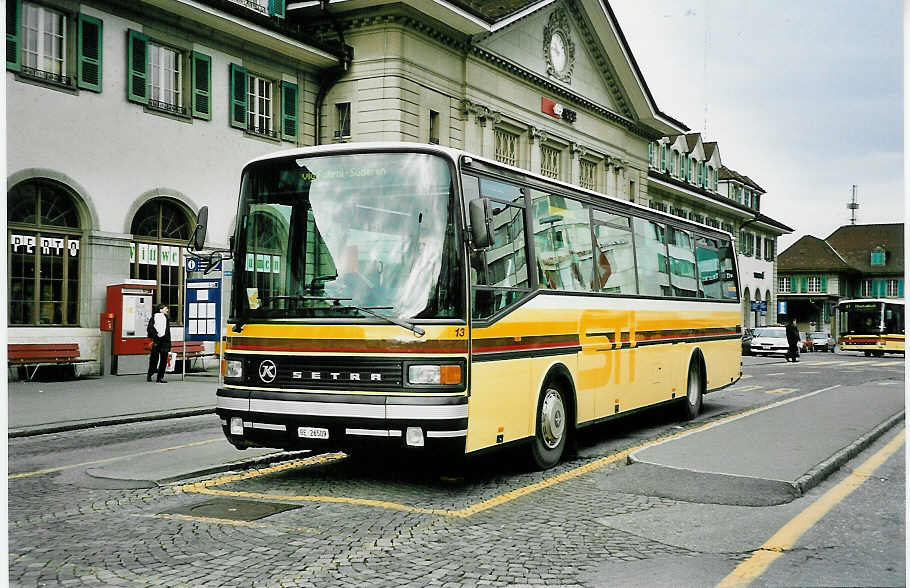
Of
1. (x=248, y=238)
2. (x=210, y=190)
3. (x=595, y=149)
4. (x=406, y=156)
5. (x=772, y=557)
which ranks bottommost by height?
(x=772, y=557)

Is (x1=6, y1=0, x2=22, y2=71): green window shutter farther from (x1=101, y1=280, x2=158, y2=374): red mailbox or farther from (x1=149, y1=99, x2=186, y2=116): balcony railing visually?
(x1=101, y1=280, x2=158, y2=374): red mailbox

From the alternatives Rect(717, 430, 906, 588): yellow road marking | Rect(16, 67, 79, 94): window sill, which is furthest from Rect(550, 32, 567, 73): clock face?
Rect(717, 430, 906, 588): yellow road marking

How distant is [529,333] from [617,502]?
6.64ft

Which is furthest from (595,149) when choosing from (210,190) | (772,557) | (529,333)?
(772,557)

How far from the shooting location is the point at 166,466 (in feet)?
32.8

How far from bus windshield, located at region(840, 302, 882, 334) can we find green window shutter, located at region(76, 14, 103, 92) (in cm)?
4296

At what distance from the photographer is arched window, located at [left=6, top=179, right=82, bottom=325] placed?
21.7m

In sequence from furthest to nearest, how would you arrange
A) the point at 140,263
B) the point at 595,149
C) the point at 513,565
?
the point at 595,149, the point at 140,263, the point at 513,565

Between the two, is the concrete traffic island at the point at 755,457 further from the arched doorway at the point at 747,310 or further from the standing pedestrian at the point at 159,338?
the arched doorway at the point at 747,310

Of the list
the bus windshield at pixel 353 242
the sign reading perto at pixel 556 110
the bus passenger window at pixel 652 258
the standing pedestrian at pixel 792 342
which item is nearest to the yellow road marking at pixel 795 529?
the bus windshield at pixel 353 242

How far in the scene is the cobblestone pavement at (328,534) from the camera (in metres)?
5.99

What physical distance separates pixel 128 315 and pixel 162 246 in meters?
2.58

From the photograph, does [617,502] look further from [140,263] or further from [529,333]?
[140,263]

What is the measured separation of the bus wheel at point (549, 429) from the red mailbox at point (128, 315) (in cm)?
1540
